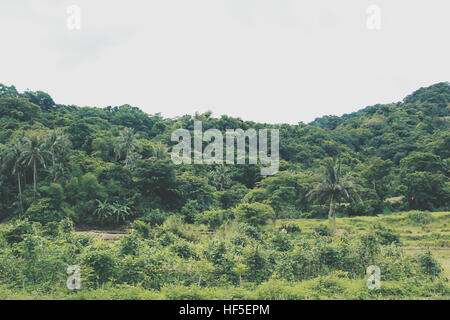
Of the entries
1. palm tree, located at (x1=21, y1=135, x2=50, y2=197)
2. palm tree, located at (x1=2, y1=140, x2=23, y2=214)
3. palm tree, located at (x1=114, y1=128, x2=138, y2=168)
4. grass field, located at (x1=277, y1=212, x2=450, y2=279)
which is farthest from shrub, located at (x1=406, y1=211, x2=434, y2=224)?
palm tree, located at (x1=2, y1=140, x2=23, y2=214)

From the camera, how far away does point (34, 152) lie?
35.6m

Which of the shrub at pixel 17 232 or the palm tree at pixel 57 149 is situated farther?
the palm tree at pixel 57 149

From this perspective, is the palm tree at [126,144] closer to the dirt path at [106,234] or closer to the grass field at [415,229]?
the dirt path at [106,234]

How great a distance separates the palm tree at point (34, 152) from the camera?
3534 centimetres

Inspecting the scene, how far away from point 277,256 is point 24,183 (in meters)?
30.0

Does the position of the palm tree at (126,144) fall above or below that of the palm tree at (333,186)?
above

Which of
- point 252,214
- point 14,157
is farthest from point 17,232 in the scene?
point 14,157

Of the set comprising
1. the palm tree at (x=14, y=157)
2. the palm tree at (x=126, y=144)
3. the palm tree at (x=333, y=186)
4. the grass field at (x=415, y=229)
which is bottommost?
the grass field at (x=415, y=229)

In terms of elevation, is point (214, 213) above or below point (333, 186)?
below

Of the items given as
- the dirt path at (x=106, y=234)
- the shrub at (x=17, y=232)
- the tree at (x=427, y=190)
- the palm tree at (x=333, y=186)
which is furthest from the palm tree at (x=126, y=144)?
the tree at (x=427, y=190)

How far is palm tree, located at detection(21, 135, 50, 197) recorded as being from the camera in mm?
35344

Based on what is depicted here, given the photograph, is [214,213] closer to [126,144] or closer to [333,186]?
[333,186]
